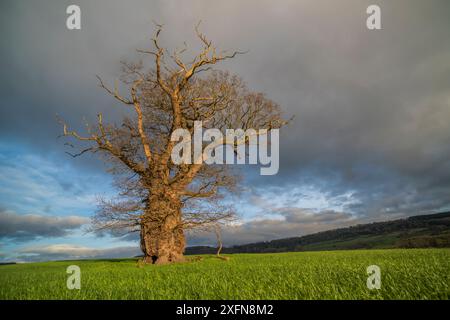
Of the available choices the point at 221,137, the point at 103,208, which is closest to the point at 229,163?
the point at 221,137

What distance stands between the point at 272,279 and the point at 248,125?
56.7ft

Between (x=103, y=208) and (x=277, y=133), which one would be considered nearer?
(x=103, y=208)

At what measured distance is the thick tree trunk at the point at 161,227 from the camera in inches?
730

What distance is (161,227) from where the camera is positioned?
61.8 ft

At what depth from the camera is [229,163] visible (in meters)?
21.6

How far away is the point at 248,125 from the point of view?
22.7 m

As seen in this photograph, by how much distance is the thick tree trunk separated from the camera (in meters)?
18.5

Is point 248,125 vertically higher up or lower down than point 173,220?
higher up

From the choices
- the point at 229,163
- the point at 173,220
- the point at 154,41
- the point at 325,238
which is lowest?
the point at 325,238
